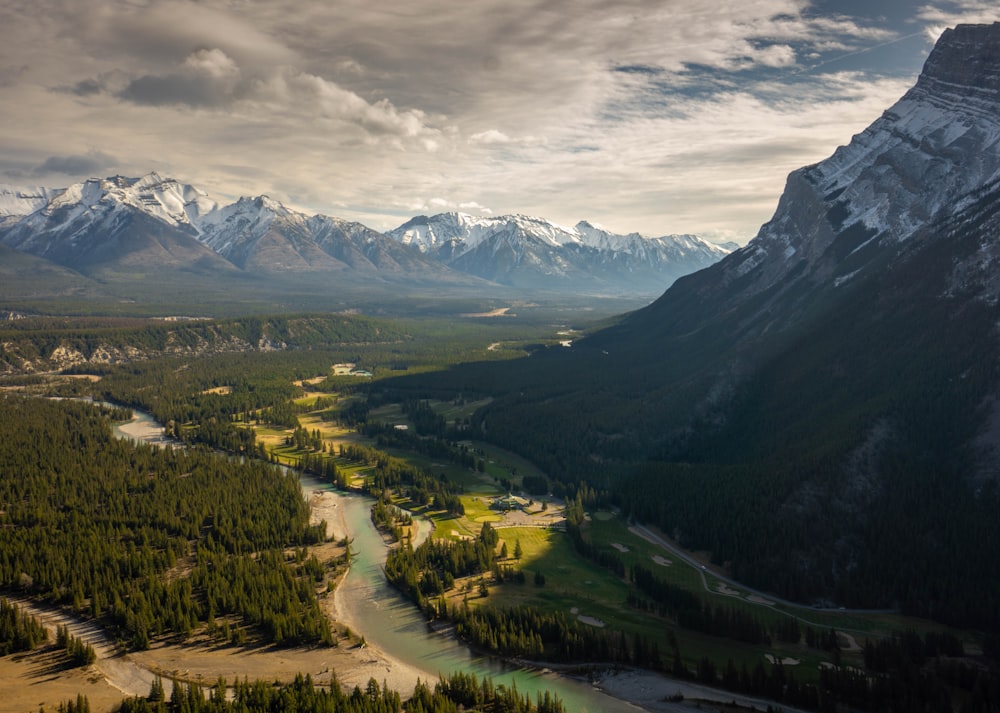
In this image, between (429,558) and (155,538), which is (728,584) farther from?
(155,538)

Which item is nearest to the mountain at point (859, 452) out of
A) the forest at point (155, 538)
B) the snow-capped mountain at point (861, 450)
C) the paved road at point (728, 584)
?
the snow-capped mountain at point (861, 450)

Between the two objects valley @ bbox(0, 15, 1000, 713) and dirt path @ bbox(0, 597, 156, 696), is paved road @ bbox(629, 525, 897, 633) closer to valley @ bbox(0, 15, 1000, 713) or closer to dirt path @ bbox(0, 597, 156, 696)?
valley @ bbox(0, 15, 1000, 713)

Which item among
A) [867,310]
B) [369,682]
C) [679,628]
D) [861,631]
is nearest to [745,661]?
[679,628]

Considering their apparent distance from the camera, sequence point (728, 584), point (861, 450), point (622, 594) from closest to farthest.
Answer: point (622, 594), point (728, 584), point (861, 450)

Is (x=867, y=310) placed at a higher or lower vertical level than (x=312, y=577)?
higher

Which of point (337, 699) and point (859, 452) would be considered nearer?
point (337, 699)

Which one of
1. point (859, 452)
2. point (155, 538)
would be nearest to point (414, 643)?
point (155, 538)

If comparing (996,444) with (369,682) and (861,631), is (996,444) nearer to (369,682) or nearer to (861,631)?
(861,631)

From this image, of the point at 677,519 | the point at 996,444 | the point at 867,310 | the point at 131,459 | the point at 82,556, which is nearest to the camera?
the point at 82,556
